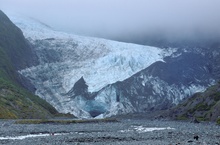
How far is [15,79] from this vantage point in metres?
106

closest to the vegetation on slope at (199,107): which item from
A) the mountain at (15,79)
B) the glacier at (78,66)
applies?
the glacier at (78,66)

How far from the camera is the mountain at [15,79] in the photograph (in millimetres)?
76625

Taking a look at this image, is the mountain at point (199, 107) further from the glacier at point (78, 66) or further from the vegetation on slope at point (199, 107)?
the glacier at point (78, 66)

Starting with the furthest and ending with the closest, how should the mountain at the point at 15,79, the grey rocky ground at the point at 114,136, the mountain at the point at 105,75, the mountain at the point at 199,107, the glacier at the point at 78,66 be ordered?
the mountain at the point at 105,75 < the glacier at the point at 78,66 < the mountain at the point at 199,107 < the mountain at the point at 15,79 < the grey rocky ground at the point at 114,136

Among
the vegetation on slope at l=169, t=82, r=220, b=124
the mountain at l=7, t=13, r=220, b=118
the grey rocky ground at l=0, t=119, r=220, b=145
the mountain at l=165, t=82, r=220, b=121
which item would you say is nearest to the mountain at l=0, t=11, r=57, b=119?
the mountain at l=7, t=13, r=220, b=118

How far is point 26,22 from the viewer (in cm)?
13588

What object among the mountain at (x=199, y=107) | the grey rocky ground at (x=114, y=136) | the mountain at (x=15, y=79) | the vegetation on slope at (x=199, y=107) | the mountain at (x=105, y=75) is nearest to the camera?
the grey rocky ground at (x=114, y=136)

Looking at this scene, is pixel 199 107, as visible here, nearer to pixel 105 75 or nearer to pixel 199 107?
pixel 199 107

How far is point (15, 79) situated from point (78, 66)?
2163 cm

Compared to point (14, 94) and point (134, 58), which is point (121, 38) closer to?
point (134, 58)

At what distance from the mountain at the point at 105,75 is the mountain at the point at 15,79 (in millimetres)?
3580

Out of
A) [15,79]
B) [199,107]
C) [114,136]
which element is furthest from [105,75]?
[114,136]

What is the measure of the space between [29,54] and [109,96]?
1219 inches

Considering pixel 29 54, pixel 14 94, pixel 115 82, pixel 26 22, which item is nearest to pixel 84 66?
pixel 115 82
